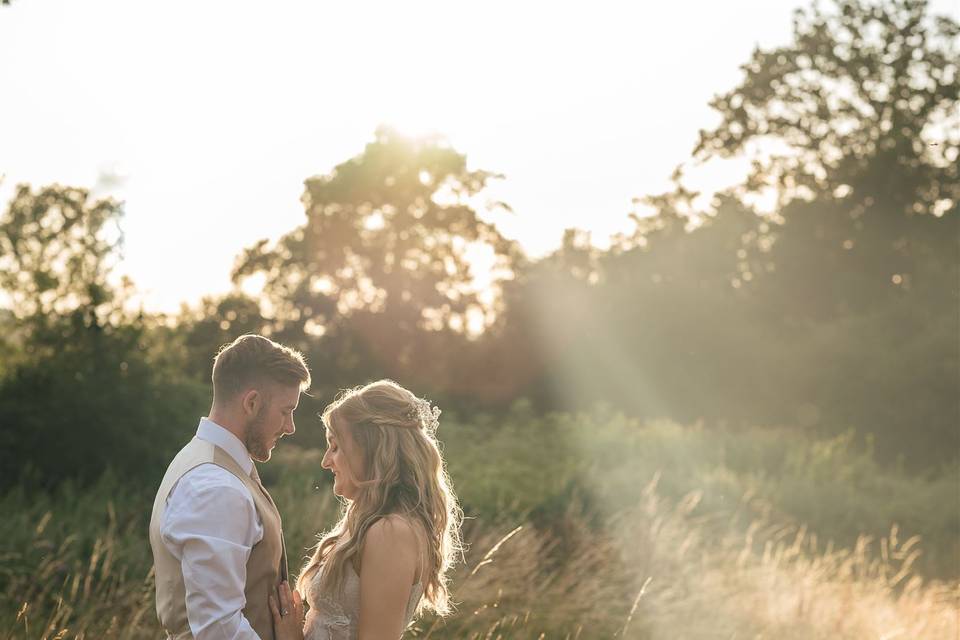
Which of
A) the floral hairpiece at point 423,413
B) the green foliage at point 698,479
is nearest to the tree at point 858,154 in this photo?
the green foliage at point 698,479

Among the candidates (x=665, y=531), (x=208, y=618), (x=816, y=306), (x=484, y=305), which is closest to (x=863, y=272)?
(x=816, y=306)

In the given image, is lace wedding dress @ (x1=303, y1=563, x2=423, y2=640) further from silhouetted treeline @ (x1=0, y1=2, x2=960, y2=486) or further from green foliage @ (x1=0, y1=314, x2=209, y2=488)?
silhouetted treeline @ (x1=0, y1=2, x2=960, y2=486)

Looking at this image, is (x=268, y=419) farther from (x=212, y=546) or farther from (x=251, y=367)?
(x=212, y=546)

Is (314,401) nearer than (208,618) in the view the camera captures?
No

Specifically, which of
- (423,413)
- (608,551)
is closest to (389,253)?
(608,551)

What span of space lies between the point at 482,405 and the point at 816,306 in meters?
11.5

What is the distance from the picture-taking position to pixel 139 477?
14000mm

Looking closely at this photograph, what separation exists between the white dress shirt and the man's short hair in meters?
0.33

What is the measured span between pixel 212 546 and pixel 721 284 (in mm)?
33385

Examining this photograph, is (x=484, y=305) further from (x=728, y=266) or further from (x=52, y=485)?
(x=52, y=485)

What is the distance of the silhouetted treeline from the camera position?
96.9 feet

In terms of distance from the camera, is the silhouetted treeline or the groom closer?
the groom

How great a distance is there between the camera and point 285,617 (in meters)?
3.75

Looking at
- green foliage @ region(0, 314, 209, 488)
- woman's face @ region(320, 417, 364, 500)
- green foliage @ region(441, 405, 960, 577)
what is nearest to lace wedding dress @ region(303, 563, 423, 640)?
woman's face @ region(320, 417, 364, 500)
